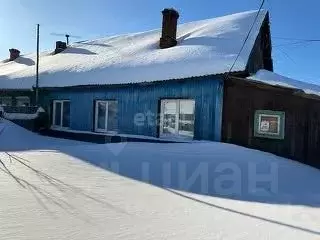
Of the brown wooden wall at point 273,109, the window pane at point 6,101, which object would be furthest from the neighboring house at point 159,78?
the window pane at point 6,101

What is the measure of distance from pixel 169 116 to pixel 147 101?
1.04m

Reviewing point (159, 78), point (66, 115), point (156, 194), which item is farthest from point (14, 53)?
point (156, 194)

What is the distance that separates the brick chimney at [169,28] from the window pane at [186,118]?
475cm

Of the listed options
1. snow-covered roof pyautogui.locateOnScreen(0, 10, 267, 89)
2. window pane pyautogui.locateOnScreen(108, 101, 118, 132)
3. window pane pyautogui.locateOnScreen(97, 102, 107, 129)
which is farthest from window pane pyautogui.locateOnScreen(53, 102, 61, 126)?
window pane pyautogui.locateOnScreen(108, 101, 118, 132)

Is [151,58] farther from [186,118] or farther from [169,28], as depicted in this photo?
[186,118]

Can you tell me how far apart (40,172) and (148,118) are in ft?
25.0

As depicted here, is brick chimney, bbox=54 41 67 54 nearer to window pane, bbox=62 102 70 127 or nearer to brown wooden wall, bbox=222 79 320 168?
window pane, bbox=62 102 70 127

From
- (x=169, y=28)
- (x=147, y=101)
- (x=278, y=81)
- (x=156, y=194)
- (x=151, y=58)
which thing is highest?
(x=169, y=28)

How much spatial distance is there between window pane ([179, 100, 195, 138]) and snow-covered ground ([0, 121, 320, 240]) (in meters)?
2.79

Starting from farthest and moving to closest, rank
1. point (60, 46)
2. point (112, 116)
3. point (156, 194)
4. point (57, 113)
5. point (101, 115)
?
point (60, 46) → point (57, 113) → point (101, 115) → point (112, 116) → point (156, 194)

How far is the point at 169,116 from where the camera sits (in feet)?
45.3

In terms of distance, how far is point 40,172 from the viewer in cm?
695

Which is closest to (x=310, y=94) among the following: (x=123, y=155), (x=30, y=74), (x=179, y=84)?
(x=179, y=84)

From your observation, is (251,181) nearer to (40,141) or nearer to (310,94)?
(310,94)
